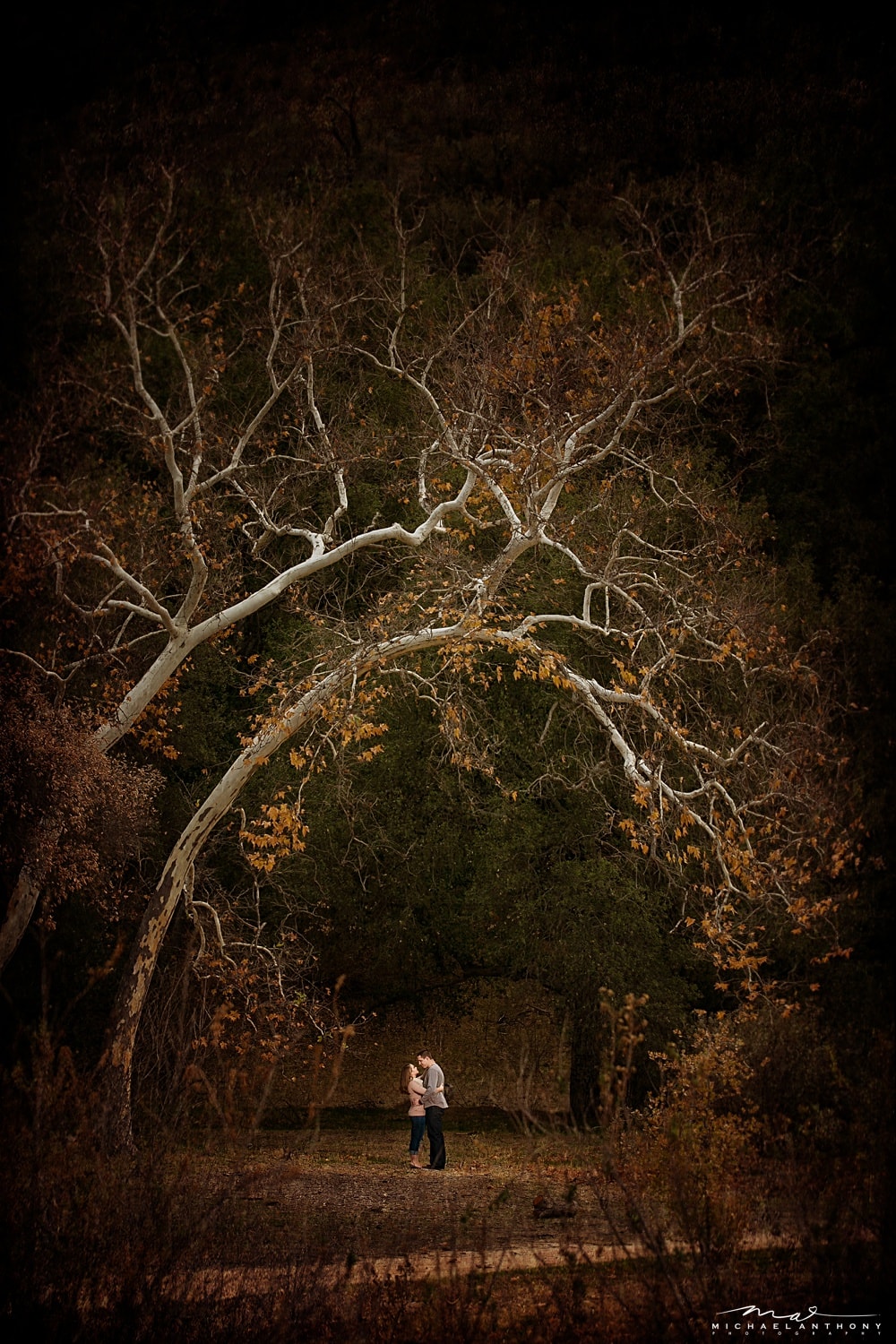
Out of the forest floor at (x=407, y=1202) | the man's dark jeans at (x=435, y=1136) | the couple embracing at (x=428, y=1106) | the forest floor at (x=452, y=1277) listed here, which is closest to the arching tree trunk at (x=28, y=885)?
the forest floor at (x=407, y=1202)

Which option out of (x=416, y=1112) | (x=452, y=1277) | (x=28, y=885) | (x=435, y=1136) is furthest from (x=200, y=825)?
(x=452, y=1277)

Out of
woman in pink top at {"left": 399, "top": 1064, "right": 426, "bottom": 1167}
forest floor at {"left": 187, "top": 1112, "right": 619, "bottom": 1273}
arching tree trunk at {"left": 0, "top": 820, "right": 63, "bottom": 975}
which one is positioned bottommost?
forest floor at {"left": 187, "top": 1112, "right": 619, "bottom": 1273}

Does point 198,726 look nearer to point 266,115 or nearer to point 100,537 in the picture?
point 100,537

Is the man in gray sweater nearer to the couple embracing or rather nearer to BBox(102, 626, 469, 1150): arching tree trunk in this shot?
the couple embracing

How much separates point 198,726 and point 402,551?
14.0 feet

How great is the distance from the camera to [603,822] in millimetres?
15891

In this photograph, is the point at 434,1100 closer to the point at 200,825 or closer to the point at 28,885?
the point at 200,825

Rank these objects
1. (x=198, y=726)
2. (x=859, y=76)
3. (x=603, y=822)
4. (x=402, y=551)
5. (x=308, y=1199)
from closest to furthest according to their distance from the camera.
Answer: (x=308, y=1199)
(x=603, y=822)
(x=198, y=726)
(x=402, y=551)
(x=859, y=76)

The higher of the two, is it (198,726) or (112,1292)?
(198,726)

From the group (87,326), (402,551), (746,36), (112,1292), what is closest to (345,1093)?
(402,551)

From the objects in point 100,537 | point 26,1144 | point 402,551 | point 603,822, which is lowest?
point 26,1144

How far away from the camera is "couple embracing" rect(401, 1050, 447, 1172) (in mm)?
13008

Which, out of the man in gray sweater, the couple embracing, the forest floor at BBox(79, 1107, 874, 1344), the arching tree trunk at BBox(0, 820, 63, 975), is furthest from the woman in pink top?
the arching tree trunk at BBox(0, 820, 63, 975)

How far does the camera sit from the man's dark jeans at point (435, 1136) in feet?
42.8
